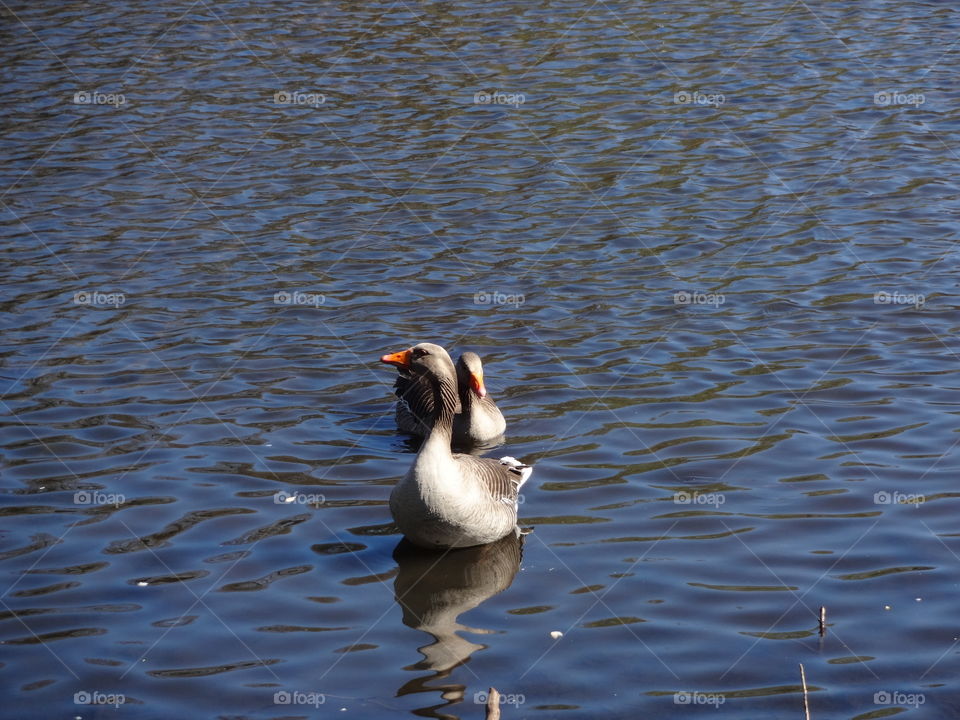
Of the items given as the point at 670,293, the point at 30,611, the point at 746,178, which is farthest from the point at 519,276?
the point at 30,611

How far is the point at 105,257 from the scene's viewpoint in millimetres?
15148

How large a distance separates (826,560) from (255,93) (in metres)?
15.4

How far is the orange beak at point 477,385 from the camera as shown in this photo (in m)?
10.2

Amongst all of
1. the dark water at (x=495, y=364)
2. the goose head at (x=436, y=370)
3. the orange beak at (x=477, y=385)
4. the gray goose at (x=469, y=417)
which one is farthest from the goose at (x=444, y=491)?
the gray goose at (x=469, y=417)

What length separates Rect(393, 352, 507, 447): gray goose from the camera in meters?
10.8

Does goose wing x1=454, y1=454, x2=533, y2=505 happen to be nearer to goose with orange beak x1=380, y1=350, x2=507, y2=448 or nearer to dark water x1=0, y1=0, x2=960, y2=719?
dark water x1=0, y1=0, x2=960, y2=719

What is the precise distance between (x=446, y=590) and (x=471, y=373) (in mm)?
2317

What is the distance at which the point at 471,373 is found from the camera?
34.4ft

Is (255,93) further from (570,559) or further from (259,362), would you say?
(570,559)

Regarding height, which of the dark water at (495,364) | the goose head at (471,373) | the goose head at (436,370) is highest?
the goose head at (436,370)

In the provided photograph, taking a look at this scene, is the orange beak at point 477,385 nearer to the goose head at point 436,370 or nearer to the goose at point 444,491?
the goose head at point 436,370

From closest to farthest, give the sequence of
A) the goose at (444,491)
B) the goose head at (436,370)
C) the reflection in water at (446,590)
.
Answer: the reflection in water at (446,590), the goose at (444,491), the goose head at (436,370)

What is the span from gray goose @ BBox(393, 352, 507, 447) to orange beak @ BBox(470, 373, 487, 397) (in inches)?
4.8

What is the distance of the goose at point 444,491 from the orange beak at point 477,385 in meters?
0.78
